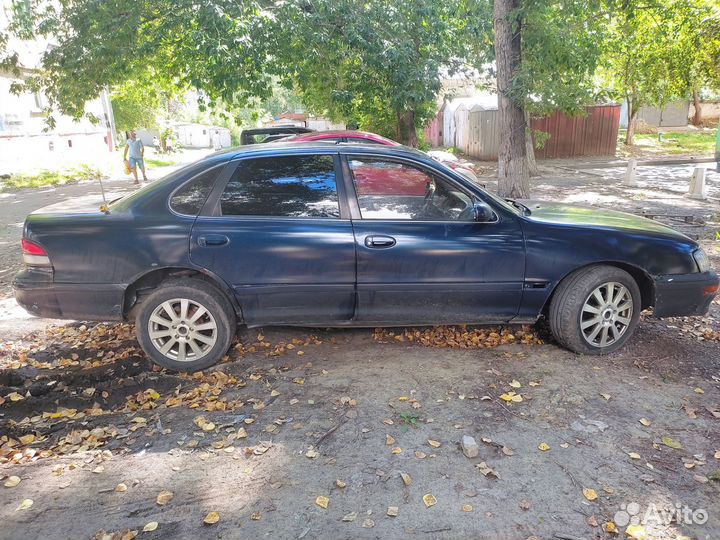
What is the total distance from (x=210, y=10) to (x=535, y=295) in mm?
7492

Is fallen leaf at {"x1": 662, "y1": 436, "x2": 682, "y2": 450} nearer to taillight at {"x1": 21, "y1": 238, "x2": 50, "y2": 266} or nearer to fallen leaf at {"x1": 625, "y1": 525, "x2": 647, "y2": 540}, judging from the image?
fallen leaf at {"x1": 625, "y1": 525, "x2": 647, "y2": 540}

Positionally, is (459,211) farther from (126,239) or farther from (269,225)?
(126,239)

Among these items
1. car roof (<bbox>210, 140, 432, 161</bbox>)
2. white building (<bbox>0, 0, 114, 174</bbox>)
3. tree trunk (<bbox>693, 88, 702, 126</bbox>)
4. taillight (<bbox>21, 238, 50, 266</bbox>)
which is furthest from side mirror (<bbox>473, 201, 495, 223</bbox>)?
tree trunk (<bbox>693, 88, 702, 126</bbox>)

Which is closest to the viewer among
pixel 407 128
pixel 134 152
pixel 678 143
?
pixel 407 128

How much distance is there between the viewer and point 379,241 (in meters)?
4.05

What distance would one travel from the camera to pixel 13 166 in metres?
18.4

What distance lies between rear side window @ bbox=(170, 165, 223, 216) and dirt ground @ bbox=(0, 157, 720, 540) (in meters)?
1.26

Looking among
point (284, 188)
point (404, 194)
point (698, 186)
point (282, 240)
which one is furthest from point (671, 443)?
point (698, 186)

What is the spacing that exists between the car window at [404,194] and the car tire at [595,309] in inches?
40.1

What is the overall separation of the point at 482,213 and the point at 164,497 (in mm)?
2825

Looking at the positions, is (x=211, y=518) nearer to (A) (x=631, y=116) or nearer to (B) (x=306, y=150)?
(B) (x=306, y=150)

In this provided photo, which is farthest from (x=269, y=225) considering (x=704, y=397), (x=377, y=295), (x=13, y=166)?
(x=13, y=166)

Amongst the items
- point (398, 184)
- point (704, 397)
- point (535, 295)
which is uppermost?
point (398, 184)

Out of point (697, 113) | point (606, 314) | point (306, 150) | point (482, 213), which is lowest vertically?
point (606, 314)
